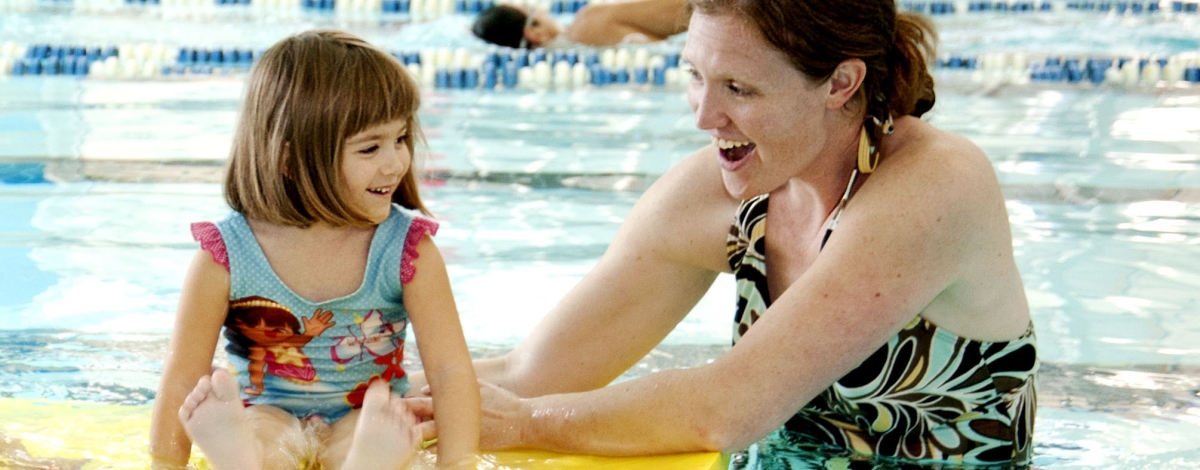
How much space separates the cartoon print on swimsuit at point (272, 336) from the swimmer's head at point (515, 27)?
643cm

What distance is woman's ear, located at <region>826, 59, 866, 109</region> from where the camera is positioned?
6.57ft

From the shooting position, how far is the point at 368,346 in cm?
224

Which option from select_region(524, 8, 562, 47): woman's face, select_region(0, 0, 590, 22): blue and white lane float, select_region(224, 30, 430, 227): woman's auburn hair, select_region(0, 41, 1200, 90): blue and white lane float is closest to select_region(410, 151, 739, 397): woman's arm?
select_region(224, 30, 430, 227): woman's auburn hair

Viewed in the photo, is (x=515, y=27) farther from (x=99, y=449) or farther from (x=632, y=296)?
(x=99, y=449)

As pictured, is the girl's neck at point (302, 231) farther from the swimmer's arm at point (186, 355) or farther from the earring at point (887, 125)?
the earring at point (887, 125)

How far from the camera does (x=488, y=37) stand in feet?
28.1

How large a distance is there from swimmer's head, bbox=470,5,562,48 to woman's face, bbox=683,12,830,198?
6534 mm

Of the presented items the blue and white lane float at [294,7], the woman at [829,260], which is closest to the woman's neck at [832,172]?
the woman at [829,260]

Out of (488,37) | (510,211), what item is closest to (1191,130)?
(510,211)

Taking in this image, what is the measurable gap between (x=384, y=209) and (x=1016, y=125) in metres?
4.95

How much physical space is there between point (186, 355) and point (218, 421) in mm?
252

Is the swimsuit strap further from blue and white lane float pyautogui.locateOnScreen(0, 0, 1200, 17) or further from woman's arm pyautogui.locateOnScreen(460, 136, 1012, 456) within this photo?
blue and white lane float pyautogui.locateOnScreen(0, 0, 1200, 17)

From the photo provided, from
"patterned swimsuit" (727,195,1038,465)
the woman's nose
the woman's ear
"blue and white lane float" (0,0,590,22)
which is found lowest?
"blue and white lane float" (0,0,590,22)

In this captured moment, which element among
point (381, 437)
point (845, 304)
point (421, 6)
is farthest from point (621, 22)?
point (381, 437)
